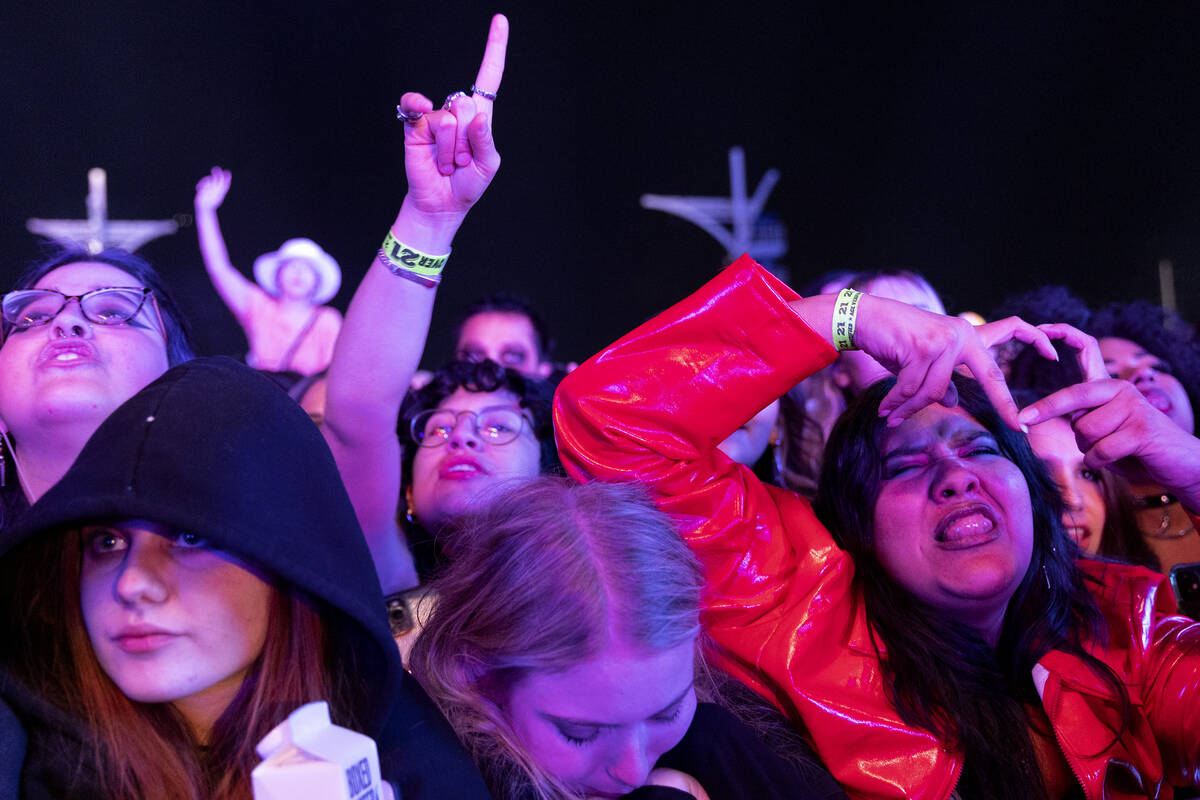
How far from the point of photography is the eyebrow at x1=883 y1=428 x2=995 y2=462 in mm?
1979

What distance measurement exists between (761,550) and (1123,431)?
28.3 inches

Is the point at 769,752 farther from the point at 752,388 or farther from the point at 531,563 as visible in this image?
the point at 752,388

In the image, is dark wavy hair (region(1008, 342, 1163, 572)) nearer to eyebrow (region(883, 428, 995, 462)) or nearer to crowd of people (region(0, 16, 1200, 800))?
crowd of people (region(0, 16, 1200, 800))

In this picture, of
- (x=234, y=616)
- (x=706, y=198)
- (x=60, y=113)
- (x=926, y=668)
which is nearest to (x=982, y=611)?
(x=926, y=668)

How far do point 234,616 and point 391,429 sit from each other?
850mm

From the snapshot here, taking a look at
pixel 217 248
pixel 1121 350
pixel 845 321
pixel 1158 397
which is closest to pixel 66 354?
pixel 845 321

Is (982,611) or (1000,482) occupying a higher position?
(1000,482)

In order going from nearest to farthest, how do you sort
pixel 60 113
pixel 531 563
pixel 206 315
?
pixel 531 563 → pixel 206 315 → pixel 60 113

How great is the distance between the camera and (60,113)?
777cm

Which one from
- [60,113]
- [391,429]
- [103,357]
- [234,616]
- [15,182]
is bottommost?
[234,616]

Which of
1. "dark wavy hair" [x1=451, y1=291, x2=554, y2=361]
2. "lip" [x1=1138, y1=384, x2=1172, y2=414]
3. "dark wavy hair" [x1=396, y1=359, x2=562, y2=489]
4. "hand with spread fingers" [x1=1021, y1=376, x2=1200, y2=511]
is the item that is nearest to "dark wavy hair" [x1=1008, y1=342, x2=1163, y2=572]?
"lip" [x1=1138, y1=384, x2=1172, y2=414]

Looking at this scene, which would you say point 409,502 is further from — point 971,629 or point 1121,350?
point 1121,350

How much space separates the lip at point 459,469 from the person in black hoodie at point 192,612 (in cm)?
105

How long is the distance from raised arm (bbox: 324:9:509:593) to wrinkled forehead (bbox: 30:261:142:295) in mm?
491
